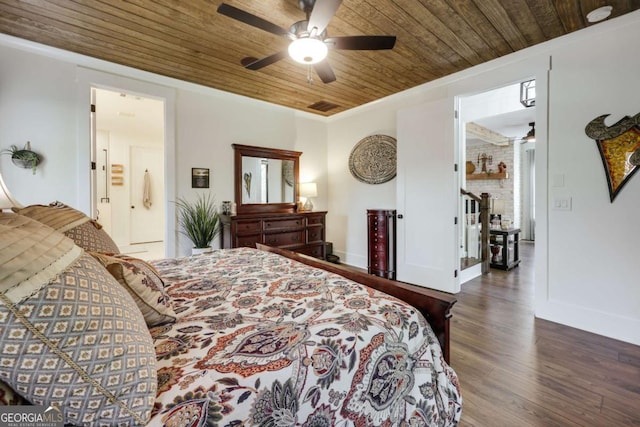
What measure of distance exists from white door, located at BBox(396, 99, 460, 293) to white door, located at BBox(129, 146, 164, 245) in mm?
5506

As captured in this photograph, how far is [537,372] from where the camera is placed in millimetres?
1842

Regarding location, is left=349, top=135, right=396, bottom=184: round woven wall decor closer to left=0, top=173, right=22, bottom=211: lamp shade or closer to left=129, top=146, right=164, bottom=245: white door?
left=0, top=173, right=22, bottom=211: lamp shade

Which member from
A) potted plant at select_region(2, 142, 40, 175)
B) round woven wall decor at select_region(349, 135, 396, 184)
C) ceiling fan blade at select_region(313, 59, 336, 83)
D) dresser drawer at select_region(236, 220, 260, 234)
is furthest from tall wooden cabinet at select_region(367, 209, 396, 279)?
potted plant at select_region(2, 142, 40, 175)

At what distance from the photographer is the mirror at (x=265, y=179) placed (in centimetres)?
409

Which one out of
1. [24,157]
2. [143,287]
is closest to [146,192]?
[24,157]

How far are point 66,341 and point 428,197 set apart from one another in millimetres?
3592

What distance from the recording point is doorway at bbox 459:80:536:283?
431 centimetres

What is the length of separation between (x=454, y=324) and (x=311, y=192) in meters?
2.91

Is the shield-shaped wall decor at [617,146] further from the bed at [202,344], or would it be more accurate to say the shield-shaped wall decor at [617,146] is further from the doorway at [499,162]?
the bed at [202,344]

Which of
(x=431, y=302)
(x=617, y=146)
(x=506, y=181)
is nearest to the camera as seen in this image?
(x=431, y=302)

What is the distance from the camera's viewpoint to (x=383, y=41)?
6.33ft

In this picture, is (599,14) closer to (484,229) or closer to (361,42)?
(361,42)

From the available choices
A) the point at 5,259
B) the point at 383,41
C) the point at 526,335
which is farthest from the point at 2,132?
the point at 526,335

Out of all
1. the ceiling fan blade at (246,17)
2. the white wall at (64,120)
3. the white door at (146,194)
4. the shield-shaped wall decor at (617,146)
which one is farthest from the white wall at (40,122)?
the shield-shaped wall decor at (617,146)
